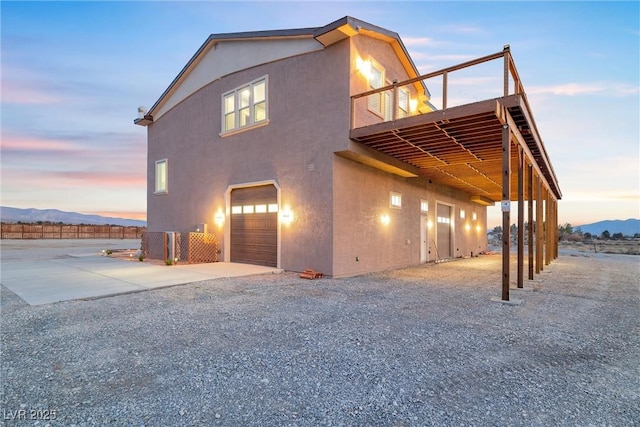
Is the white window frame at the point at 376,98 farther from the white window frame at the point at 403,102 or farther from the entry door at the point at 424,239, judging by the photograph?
the entry door at the point at 424,239

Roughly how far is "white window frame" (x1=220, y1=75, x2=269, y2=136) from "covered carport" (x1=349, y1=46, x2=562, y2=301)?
3658 millimetres

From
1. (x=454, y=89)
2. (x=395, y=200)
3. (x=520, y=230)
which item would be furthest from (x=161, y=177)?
(x=520, y=230)

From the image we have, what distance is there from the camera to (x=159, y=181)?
Result: 52.0 feet

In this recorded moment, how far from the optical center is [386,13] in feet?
48.0

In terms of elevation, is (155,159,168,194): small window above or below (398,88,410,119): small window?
below

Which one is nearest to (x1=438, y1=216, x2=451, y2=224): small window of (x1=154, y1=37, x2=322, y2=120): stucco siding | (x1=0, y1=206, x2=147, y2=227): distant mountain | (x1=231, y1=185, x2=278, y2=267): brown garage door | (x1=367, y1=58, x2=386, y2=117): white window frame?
(x1=367, y1=58, x2=386, y2=117): white window frame

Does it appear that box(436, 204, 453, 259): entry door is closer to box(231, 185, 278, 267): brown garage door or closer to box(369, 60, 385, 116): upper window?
box(369, 60, 385, 116): upper window

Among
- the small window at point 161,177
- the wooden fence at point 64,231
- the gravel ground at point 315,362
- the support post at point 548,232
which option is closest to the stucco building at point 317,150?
the small window at point 161,177

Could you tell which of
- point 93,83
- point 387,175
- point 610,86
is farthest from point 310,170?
point 93,83

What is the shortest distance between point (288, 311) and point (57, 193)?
49029 millimetres

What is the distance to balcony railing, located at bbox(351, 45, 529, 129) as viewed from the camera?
6.71 meters

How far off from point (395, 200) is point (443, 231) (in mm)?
6185

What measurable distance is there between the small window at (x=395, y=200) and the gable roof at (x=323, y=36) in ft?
17.4

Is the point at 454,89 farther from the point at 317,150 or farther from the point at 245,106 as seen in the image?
the point at 245,106
